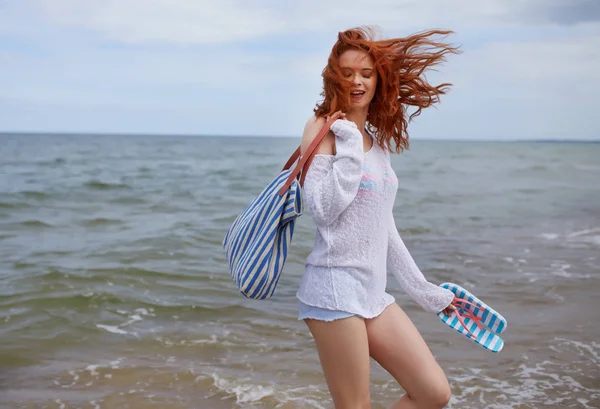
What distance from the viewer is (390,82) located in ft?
9.42

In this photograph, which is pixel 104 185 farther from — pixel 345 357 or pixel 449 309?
pixel 345 357

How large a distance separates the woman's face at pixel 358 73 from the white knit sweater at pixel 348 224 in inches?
8.2

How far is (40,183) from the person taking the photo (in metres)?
19.8

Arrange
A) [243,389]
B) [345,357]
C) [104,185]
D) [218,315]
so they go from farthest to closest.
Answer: [104,185] → [218,315] → [243,389] → [345,357]

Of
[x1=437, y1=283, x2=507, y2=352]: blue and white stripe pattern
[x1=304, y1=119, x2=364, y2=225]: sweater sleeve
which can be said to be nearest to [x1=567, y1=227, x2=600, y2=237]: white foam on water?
[x1=437, y1=283, x2=507, y2=352]: blue and white stripe pattern

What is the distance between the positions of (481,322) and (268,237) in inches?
45.8

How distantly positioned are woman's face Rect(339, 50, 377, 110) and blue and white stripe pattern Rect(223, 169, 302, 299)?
1.49 ft

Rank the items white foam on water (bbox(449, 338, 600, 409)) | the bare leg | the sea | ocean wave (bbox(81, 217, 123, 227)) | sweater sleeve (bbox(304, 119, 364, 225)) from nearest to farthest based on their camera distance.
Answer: sweater sleeve (bbox(304, 119, 364, 225)) → the bare leg → white foam on water (bbox(449, 338, 600, 409)) → the sea → ocean wave (bbox(81, 217, 123, 227))

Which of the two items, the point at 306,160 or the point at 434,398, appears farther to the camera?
the point at 434,398

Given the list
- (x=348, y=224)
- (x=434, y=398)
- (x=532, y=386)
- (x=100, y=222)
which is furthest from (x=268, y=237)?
(x=100, y=222)

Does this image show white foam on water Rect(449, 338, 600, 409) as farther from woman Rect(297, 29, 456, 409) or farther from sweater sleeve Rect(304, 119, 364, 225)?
sweater sleeve Rect(304, 119, 364, 225)

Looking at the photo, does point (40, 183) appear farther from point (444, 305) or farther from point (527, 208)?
point (444, 305)

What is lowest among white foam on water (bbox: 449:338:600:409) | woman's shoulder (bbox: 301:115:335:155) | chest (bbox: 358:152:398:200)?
white foam on water (bbox: 449:338:600:409)

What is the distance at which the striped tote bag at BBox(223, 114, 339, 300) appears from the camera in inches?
102
